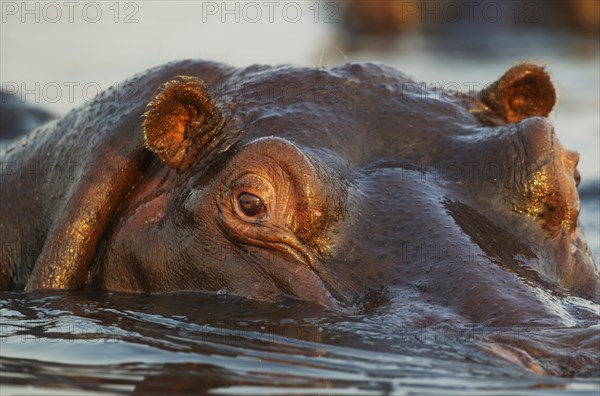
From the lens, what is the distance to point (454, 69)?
23.0 metres

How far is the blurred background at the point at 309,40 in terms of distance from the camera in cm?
1975

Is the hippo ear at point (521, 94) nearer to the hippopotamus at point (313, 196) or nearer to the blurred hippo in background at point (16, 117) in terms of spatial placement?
the hippopotamus at point (313, 196)

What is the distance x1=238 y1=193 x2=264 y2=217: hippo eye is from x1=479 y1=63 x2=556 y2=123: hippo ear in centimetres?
180

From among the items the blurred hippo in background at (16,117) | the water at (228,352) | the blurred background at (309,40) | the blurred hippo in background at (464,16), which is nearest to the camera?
the water at (228,352)

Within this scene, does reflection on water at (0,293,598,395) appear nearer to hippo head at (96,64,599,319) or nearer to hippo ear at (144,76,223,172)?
hippo head at (96,64,599,319)

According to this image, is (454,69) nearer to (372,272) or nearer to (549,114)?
(549,114)

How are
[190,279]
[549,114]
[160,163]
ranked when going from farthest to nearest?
[549,114], [160,163], [190,279]

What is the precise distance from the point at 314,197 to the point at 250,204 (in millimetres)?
322

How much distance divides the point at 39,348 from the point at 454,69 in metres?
17.7

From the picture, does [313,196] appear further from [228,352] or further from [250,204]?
[228,352]

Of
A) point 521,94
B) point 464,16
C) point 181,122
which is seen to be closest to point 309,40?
point 464,16

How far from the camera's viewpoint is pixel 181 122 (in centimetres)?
683

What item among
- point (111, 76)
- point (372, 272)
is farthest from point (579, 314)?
point (111, 76)

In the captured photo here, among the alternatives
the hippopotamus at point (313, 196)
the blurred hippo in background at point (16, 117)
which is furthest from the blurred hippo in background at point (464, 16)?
the hippopotamus at point (313, 196)
